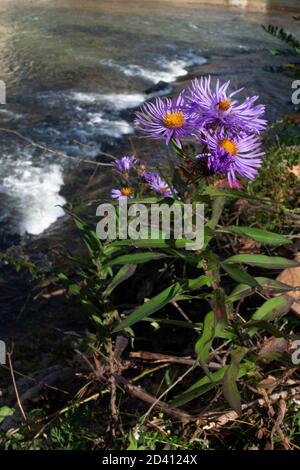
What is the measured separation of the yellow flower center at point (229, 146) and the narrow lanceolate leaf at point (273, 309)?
0.54m

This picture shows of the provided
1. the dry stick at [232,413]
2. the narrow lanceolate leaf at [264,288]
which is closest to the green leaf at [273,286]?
the narrow lanceolate leaf at [264,288]

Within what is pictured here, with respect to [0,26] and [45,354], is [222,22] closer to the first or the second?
[0,26]

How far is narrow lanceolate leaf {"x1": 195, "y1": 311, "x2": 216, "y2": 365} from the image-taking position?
5.20 feet

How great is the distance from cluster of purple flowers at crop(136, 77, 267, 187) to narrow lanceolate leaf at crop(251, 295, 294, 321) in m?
0.46

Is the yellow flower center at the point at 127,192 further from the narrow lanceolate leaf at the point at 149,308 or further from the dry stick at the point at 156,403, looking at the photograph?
the dry stick at the point at 156,403

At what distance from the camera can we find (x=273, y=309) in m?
1.84

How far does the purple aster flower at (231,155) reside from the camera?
1.50 meters

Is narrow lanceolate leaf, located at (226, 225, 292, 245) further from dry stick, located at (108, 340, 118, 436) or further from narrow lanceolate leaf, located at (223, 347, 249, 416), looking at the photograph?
dry stick, located at (108, 340, 118, 436)

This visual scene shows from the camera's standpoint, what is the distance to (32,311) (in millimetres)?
3225

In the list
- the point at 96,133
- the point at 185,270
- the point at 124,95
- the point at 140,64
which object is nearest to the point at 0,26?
the point at 140,64

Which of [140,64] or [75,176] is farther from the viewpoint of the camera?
[140,64]

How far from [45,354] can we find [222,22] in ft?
43.4

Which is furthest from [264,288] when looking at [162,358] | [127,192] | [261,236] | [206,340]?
[127,192]

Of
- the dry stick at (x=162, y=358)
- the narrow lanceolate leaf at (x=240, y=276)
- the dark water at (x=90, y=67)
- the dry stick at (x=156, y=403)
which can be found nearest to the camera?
the narrow lanceolate leaf at (x=240, y=276)
